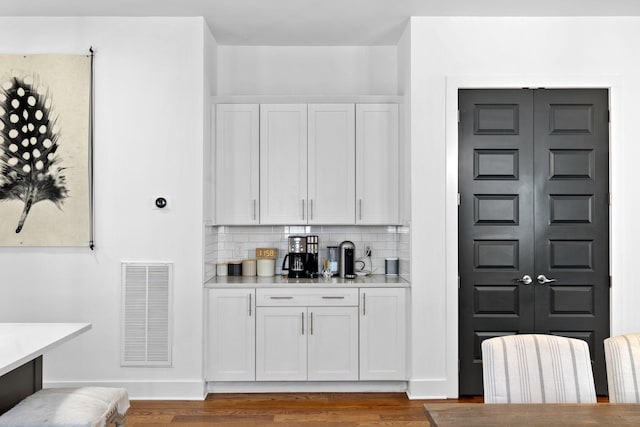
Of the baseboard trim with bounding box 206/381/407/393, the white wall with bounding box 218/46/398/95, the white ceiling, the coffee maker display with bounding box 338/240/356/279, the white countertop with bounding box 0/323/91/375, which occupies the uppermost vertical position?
the white ceiling

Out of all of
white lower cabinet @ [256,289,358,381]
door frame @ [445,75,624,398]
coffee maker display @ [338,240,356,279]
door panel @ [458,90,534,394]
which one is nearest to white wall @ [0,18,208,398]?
white lower cabinet @ [256,289,358,381]

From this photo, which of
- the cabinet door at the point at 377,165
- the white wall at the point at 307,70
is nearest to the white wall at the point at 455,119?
the cabinet door at the point at 377,165

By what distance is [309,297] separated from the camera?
4.58 meters

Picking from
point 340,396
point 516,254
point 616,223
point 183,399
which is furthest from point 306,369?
point 616,223

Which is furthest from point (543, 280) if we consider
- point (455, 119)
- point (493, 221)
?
point (455, 119)

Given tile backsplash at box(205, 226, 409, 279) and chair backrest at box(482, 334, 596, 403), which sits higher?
tile backsplash at box(205, 226, 409, 279)

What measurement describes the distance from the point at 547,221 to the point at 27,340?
138 inches

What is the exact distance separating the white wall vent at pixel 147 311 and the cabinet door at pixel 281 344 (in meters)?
0.69

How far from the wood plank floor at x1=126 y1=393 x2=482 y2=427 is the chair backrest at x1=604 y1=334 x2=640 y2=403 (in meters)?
1.78

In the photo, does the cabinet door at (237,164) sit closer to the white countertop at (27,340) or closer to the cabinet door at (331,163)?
the cabinet door at (331,163)

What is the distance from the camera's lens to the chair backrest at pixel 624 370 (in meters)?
2.36

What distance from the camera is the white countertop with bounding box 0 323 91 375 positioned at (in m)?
2.33

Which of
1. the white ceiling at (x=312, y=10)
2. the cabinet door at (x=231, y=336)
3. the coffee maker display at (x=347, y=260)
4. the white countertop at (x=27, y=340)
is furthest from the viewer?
the coffee maker display at (x=347, y=260)

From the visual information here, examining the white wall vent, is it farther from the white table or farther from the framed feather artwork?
the white table
